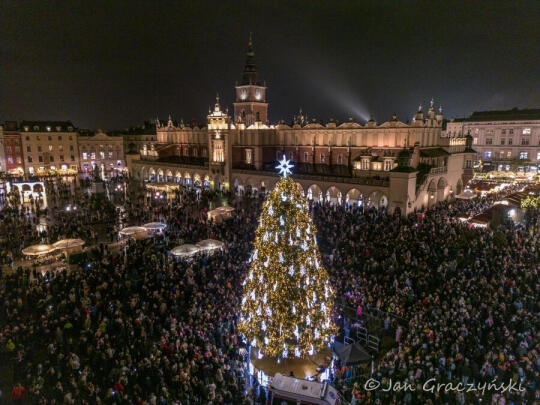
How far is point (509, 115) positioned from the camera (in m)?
56.1

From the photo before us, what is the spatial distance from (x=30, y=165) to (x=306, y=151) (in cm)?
4634

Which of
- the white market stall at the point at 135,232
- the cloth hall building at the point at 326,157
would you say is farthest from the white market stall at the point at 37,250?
the cloth hall building at the point at 326,157

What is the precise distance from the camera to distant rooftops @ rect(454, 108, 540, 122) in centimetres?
5362

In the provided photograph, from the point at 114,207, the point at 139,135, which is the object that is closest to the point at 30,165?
the point at 139,135

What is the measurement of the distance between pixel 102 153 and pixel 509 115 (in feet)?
236

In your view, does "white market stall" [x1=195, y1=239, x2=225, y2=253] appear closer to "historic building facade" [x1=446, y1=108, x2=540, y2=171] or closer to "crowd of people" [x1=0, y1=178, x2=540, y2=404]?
"crowd of people" [x1=0, y1=178, x2=540, y2=404]

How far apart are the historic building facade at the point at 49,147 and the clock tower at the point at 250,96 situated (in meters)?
32.2

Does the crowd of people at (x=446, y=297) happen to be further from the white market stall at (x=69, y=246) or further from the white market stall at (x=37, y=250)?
the white market stall at (x=37, y=250)

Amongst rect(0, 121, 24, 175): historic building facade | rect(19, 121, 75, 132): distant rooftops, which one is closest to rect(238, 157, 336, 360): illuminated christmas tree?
rect(0, 121, 24, 175): historic building facade

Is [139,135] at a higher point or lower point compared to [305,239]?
higher

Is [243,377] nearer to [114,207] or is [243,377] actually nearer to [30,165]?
[114,207]

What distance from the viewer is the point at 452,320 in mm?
11859

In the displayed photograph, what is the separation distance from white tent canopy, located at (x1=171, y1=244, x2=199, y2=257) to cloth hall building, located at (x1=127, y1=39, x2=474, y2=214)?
1411cm

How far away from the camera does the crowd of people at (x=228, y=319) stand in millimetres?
9578
